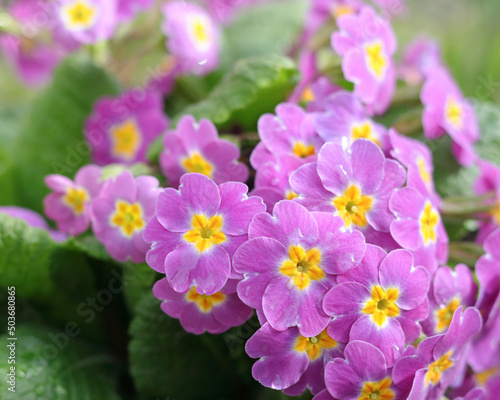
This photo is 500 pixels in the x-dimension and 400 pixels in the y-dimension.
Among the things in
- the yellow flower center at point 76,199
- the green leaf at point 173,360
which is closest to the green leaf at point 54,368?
the green leaf at point 173,360

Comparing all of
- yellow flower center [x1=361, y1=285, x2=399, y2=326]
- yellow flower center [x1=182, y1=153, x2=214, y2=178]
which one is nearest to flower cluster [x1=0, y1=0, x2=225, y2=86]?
yellow flower center [x1=182, y1=153, x2=214, y2=178]

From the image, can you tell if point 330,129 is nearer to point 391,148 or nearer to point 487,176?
point 391,148

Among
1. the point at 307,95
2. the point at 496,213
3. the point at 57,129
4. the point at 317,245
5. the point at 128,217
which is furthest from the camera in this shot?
the point at 57,129

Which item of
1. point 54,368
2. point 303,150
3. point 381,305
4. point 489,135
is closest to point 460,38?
point 489,135

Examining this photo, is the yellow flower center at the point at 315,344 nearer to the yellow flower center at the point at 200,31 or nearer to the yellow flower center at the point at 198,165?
the yellow flower center at the point at 198,165

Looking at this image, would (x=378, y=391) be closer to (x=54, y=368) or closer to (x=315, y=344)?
(x=315, y=344)
